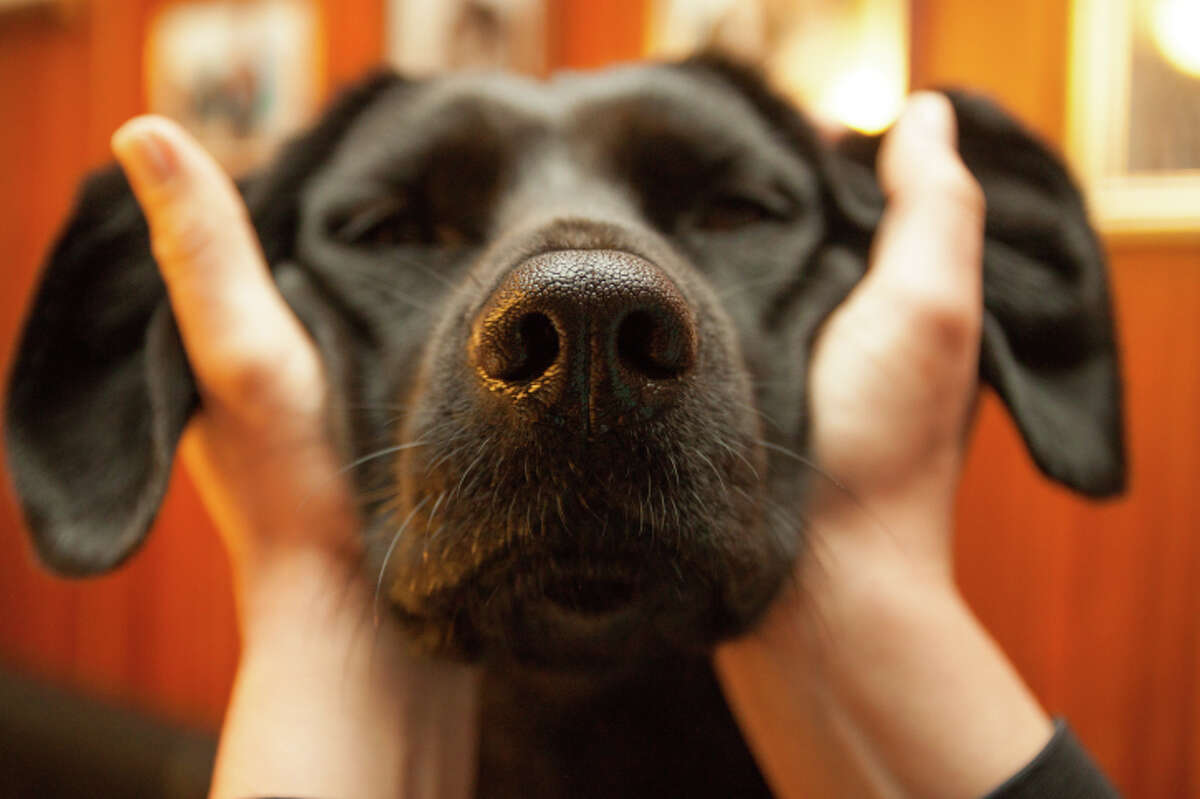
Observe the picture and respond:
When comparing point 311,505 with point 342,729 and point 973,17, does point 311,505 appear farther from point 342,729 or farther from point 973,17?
point 973,17

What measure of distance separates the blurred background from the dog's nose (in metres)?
0.65

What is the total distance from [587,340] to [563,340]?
0.01 meters

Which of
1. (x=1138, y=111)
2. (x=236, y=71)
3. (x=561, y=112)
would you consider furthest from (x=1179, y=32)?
(x=236, y=71)

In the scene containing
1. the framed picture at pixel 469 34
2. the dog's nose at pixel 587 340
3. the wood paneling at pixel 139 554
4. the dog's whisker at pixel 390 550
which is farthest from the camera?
the wood paneling at pixel 139 554

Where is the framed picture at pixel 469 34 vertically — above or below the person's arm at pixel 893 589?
above

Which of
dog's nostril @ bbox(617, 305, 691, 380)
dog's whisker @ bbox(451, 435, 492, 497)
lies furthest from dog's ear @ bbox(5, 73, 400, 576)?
dog's nostril @ bbox(617, 305, 691, 380)

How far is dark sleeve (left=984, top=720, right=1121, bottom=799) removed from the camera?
0.65 meters

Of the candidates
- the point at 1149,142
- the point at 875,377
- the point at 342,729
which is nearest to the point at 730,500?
the point at 875,377

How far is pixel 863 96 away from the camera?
1649mm

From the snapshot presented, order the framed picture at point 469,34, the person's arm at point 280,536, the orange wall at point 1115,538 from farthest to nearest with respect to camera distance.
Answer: the framed picture at point 469,34 → the orange wall at point 1115,538 → the person's arm at point 280,536

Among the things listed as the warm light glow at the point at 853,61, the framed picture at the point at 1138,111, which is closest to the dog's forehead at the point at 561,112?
the warm light glow at the point at 853,61

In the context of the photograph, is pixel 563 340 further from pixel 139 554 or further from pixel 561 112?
pixel 139 554

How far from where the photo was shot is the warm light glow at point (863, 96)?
5.32 feet

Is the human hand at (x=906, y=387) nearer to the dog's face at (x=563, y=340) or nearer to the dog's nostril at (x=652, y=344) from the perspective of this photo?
the dog's face at (x=563, y=340)
